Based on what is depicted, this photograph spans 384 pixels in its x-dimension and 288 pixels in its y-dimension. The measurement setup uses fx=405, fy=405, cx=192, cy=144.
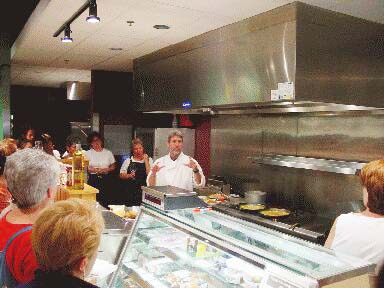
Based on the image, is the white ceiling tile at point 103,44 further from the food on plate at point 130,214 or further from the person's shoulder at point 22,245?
the person's shoulder at point 22,245

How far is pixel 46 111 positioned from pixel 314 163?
9.88 metres

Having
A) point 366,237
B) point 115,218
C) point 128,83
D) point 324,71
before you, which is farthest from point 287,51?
point 128,83

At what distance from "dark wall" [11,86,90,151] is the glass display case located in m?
10.2

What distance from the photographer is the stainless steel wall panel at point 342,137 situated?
407 centimetres

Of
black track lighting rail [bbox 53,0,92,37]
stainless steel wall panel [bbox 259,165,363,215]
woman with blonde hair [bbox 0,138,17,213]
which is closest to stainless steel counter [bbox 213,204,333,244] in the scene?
stainless steel wall panel [bbox 259,165,363,215]

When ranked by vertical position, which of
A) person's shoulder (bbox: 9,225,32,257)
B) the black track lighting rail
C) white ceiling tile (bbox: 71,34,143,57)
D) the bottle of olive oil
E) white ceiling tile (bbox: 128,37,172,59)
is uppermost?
white ceiling tile (bbox: 71,34,143,57)

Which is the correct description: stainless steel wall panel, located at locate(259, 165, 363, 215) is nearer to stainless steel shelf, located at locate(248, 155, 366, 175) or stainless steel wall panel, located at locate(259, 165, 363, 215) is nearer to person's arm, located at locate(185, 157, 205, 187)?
stainless steel shelf, located at locate(248, 155, 366, 175)

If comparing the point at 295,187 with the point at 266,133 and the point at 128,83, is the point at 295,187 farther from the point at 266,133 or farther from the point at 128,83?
the point at 128,83

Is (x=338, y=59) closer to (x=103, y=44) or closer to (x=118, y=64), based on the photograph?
(x=103, y=44)

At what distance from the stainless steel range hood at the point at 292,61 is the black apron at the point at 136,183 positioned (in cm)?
232

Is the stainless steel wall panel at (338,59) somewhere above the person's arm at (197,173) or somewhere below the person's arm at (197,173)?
above

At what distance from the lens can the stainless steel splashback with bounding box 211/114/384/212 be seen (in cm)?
422

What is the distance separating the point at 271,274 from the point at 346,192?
308 centimetres

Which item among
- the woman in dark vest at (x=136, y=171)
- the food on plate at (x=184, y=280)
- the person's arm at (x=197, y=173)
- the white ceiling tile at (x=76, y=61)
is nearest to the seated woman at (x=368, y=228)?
the food on plate at (x=184, y=280)
